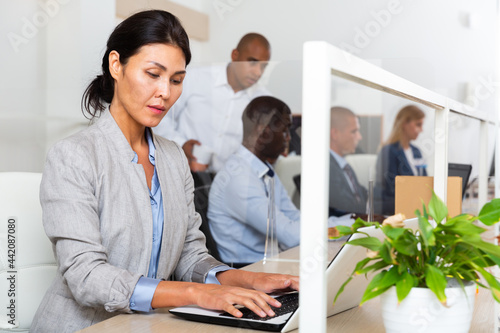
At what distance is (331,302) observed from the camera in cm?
102

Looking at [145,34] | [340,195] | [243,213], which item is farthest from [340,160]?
[145,34]

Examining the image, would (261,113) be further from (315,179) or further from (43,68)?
(315,179)

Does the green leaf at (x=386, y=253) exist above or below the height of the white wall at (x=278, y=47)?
below

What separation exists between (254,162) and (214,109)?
1.09 ft

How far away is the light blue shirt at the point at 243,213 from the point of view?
2803 millimetres

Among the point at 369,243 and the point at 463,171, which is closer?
the point at 369,243

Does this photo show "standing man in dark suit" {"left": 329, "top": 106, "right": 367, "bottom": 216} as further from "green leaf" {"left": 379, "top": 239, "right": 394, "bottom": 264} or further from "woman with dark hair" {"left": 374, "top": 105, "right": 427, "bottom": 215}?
"green leaf" {"left": 379, "top": 239, "right": 394, "bottom": 264}

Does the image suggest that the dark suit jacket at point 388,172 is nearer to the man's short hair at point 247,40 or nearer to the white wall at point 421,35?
the white wall at point 421,35

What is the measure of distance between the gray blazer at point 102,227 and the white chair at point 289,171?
1.52 metres

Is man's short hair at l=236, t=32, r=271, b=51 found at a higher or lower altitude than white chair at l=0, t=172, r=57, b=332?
higher

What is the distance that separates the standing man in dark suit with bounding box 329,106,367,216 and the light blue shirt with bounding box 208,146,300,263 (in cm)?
41

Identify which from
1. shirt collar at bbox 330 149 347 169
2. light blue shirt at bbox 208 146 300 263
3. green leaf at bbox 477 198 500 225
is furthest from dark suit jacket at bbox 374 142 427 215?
green leaf at bbox 477 198 500 225

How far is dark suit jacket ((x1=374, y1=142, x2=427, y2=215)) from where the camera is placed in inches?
134

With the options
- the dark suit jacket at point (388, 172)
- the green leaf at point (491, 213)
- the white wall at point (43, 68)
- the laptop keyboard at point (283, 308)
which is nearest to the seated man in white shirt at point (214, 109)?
the white wall at point (43, 68)
